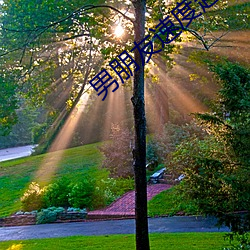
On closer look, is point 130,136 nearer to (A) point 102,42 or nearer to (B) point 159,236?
(A) point 102,42

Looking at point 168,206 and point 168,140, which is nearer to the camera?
point 168,206

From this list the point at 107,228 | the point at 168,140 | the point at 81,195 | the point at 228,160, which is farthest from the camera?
the point at 168,140

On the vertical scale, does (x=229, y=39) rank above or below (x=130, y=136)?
above

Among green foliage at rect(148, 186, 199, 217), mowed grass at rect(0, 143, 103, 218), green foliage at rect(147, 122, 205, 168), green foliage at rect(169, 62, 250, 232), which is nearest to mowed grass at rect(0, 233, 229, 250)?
green foliage at rect(148, 186, 199, 217)

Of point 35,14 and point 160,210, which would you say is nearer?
point 160,210

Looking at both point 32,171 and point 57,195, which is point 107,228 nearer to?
point 57,195

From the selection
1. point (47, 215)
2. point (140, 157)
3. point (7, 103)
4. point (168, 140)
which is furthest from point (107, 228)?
point (168, 140)

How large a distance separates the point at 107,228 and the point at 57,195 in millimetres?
3233

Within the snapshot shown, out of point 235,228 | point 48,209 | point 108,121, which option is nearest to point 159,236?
point 235,228

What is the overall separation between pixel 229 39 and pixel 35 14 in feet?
21.8

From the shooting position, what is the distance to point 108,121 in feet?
88.5

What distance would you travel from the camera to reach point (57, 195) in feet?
37.4

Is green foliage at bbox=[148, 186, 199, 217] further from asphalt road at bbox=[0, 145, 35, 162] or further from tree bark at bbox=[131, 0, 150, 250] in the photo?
asphalt road at bbox=[0, 145, 35, 162]

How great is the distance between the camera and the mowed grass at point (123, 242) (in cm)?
634
